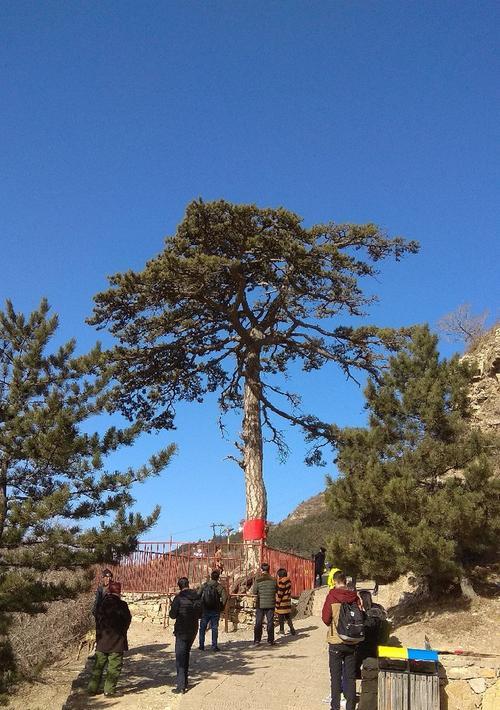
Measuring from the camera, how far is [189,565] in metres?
15.6

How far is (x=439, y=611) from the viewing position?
35.1ft

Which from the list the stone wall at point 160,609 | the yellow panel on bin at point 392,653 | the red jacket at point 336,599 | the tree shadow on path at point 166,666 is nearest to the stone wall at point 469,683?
the yellow panel on bin at point 392,653

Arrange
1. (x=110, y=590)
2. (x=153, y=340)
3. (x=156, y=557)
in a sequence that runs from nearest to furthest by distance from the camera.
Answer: (x=110, y=590)
(x=156, y=557)
(x=153, y=340)

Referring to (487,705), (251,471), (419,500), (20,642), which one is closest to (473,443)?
(419,500)

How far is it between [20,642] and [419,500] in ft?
34.6

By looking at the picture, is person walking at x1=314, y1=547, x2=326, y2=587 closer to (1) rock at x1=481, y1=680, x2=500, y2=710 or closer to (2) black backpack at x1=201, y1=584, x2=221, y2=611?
(2) black backpack at x1=201, y1=584, x2=221, y2=611

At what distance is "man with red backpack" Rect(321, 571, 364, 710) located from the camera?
7070 mm

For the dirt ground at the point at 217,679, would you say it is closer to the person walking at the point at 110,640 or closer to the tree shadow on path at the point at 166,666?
the tree shadow on path at the point at 166,666

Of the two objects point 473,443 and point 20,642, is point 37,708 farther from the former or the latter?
point 473,443

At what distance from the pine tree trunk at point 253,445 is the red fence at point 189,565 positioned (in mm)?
1915

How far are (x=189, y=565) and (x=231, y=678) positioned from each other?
22.8 feet

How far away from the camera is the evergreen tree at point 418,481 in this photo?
9.77 metres

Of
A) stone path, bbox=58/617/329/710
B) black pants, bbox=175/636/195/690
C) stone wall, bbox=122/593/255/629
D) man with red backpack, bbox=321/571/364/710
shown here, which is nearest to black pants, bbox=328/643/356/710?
man with red backpack, bbox=321/571/364/710

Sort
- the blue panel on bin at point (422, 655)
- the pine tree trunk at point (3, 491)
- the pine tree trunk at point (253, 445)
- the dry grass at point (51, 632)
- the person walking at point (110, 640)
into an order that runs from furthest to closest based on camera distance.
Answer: the pine tree trunk at point (253, 445)
the dry grass at point (51, 632)
the pine tree trunk at point (3, 491)
the person walking at point (110, 640)
the blue panel on bin at point (422, 655)
